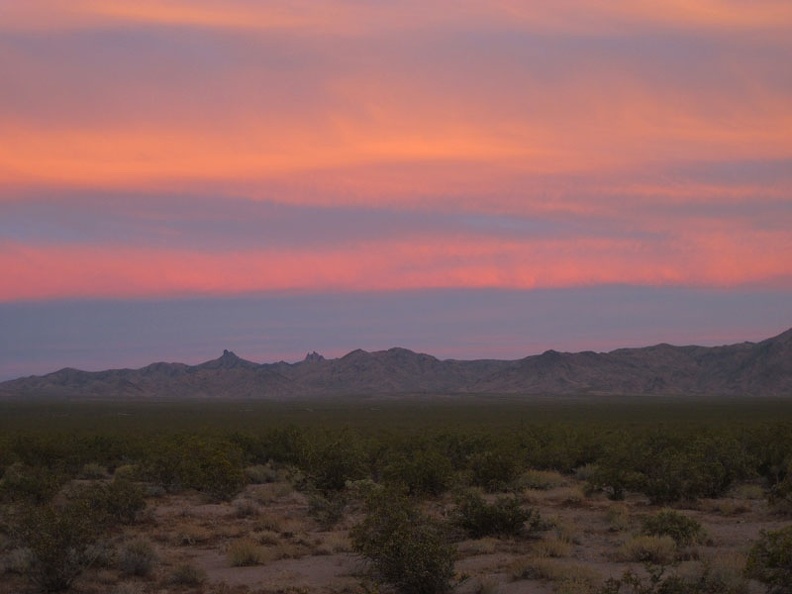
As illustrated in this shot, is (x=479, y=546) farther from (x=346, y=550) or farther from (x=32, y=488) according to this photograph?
(x=32, y=488)

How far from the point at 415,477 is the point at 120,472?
1256 centimetres

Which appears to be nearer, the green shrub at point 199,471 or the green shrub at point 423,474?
the green shrub at point 423,474

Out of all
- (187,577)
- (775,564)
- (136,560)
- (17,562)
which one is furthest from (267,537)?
(775,564)

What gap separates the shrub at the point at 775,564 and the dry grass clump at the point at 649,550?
4.77 metres

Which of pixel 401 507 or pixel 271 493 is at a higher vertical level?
pixel 401 507

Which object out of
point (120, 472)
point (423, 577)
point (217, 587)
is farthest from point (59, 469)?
point (423, 577)

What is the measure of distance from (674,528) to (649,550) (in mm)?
1434

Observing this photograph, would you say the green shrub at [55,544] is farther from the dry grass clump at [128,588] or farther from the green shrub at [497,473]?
the green shrub at [497,473]

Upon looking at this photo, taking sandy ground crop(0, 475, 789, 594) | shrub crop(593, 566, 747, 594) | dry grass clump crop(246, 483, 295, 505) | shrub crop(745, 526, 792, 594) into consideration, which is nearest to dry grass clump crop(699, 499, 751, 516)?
sandy ground crop(0, 475, 789, 594)

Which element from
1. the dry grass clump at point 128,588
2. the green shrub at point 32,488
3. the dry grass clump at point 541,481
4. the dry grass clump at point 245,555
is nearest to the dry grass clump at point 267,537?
the dry grass clump at point 245,555

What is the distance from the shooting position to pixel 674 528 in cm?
1839

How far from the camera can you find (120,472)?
1320 inches

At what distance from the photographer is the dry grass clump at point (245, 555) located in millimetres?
17922

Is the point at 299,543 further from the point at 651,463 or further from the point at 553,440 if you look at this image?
the point at 553,440
